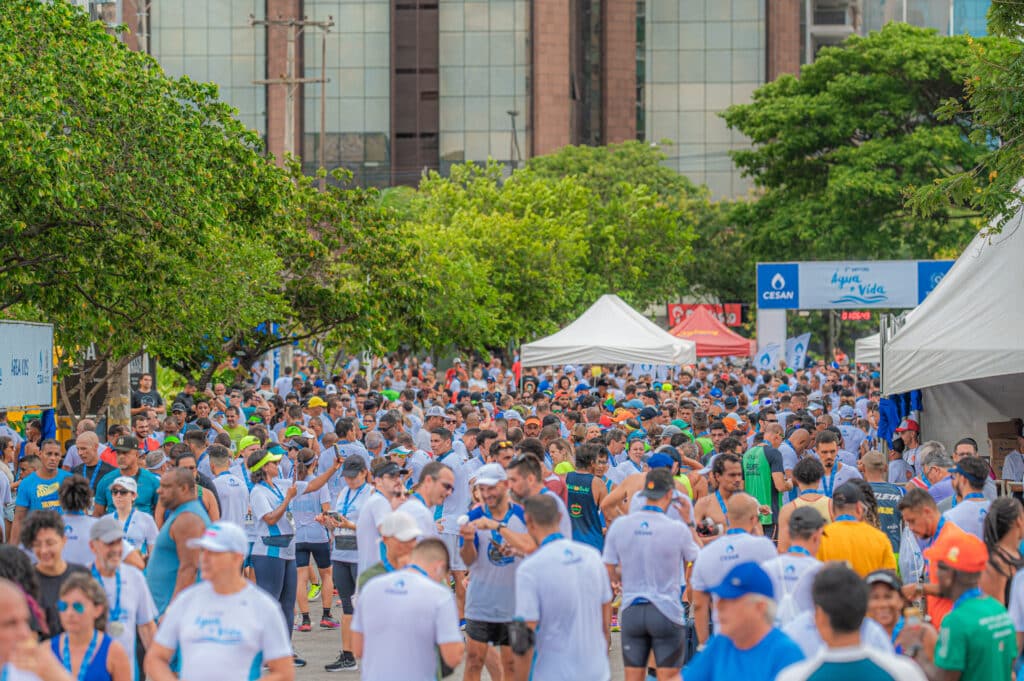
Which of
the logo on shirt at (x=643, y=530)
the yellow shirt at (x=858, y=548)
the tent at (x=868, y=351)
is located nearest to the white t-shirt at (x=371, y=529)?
the logo on shirt at (x=643, y=530)

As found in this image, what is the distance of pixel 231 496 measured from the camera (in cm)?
1155

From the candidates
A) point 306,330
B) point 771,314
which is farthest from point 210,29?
point 306,330

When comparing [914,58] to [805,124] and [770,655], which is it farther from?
[770,655]

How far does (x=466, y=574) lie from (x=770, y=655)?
20.2 feet

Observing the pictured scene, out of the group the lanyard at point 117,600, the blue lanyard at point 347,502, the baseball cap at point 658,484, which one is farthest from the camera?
the blue lanyard at point 347,502

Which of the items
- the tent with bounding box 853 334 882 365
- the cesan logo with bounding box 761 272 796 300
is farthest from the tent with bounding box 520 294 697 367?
the cesan logo with bounding box 761 272 796 300

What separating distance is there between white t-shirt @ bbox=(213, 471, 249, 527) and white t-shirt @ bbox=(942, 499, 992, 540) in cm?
534

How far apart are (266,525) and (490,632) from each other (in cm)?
315

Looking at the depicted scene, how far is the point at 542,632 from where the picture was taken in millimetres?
7711

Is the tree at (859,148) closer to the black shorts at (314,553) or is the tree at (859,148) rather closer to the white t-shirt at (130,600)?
the black shorts at (314,553)

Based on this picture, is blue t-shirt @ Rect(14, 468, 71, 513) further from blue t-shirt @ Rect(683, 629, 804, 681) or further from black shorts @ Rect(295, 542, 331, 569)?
blue t-shirt @ Rect(683, 629, 804, 681)

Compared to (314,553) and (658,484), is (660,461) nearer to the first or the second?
(658,484)

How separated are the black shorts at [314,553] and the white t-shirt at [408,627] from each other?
657 centimetres

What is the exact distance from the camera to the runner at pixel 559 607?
7.62m
